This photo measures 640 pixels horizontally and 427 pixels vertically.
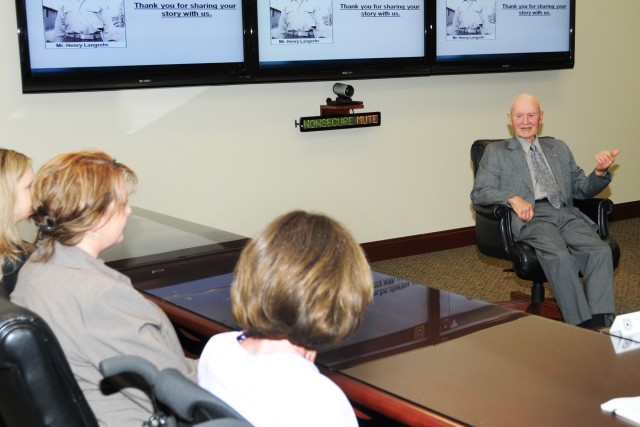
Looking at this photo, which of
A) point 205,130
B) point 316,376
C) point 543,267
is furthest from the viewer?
point 205,130

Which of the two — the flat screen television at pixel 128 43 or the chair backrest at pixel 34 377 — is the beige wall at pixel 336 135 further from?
the chair backrest at pixel 34 377

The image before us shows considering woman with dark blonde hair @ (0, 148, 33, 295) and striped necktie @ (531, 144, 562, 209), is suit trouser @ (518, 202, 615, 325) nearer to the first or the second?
striped necktie @ (531, 144, 562, 209)

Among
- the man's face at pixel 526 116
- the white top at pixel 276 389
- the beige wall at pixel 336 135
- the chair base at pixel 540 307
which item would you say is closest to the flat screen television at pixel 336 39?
the beige wall at pixel 336 135

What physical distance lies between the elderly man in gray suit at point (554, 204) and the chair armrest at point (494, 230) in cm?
4

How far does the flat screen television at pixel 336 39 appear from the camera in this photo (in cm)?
502

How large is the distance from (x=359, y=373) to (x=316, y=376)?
0.59 metres

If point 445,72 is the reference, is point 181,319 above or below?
below

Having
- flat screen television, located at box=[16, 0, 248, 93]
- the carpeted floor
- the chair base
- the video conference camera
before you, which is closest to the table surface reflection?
the chair base

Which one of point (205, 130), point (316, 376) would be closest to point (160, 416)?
point (316, 376)

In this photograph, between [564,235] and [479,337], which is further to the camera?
[564,235]

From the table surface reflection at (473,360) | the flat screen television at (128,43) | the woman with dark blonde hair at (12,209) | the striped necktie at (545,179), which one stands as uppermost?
the flat screen television at (128,43)

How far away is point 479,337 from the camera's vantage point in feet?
7.41

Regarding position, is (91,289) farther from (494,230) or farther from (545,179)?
(545,179)

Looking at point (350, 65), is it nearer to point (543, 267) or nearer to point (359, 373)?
point (543, 267)
